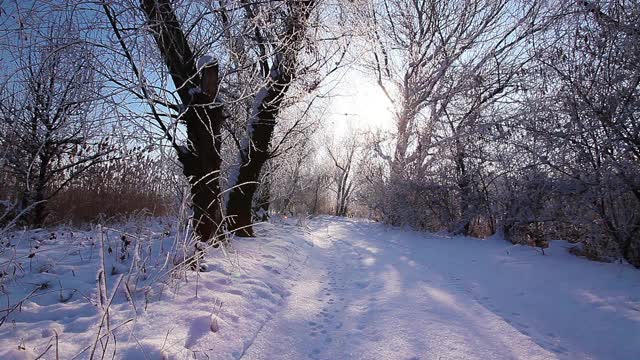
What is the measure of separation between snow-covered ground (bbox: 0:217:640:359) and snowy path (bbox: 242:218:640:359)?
0.5 inches

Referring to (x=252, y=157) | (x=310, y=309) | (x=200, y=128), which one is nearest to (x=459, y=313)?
(x=310, y=309)

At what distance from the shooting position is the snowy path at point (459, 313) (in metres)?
2.26

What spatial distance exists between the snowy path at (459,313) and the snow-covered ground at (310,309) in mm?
14

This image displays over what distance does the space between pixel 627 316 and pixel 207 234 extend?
421cm

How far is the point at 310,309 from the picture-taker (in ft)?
10.0

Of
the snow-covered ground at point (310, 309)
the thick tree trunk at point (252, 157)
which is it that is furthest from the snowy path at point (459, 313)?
the thick tree trunk at point (252, 157)

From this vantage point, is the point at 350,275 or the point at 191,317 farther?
the point at 350,275

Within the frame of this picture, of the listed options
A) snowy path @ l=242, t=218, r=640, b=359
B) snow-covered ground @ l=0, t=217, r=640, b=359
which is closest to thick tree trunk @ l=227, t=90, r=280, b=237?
snow-covered ground @ l=0, t=217, r=640, b=359

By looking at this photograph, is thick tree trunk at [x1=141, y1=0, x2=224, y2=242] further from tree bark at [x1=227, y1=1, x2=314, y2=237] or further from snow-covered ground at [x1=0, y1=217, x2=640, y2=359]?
tree bark at [x1=227, y1=1, x2=314, y2=237]

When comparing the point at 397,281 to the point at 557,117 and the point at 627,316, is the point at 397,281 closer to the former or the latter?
the point at 627,316

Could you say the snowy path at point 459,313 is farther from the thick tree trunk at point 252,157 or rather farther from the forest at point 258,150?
the thick tree trunk at point 252,157

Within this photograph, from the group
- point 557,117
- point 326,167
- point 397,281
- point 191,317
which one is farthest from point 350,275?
point 326,167

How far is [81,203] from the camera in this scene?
711 cm

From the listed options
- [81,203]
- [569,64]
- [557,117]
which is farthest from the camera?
[81,203]
